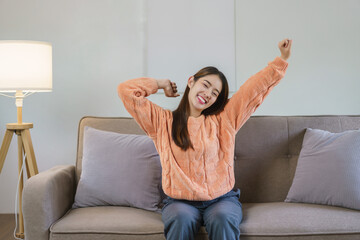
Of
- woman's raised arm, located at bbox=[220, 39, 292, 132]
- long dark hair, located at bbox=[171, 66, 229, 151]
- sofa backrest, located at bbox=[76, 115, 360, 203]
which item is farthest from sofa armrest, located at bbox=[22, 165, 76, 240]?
woman's raised arm, located at bbox=[220, 39, 292, 132]

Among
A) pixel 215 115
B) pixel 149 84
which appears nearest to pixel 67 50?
pixel 149 84

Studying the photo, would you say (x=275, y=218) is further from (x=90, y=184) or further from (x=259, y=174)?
(x=90, y=184)

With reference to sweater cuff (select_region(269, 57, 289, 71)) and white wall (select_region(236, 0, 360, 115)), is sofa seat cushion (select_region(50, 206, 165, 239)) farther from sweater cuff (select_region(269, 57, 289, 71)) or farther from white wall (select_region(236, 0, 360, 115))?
white wall (select_region(236, 0, 360, 115))

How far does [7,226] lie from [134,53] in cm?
149

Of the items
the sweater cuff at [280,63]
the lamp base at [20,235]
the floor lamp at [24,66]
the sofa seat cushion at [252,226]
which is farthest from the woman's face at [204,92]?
the lamp base at [20,235]

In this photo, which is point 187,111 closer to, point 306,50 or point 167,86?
point 167,86

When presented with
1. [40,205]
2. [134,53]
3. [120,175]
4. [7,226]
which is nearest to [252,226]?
[120,175]

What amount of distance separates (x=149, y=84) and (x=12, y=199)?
162cm

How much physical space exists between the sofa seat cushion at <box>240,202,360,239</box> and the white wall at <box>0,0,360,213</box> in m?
1.15

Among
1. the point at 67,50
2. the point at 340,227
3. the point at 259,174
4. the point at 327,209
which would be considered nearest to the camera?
the point at 340,227

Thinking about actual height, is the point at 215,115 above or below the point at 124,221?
above

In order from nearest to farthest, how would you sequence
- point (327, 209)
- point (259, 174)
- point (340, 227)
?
point (340, 227)
point (327, 209)
point (259, 174)

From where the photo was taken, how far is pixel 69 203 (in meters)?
1.96

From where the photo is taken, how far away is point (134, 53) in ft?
9.04
